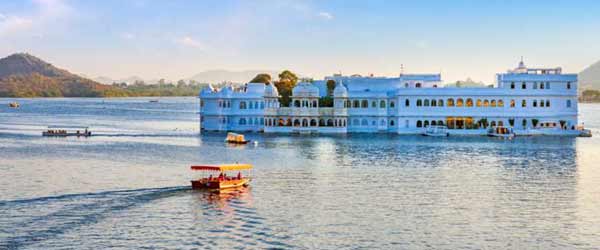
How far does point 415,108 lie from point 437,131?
4.46 metres

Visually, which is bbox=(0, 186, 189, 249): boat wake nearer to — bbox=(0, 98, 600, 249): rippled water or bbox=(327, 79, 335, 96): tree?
Result: bbox=(0, 98, 600, 249): rippled water

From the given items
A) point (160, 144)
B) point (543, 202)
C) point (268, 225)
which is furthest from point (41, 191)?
point (160, 144)

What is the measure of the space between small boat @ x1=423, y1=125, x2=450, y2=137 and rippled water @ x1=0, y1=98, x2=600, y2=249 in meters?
22.6

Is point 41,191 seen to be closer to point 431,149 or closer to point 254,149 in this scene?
point 254,149

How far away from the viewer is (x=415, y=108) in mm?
96875

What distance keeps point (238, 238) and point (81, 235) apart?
21.0 feet

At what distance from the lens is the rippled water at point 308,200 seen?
31.9 m

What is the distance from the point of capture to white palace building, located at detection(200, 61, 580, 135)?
95.1 m

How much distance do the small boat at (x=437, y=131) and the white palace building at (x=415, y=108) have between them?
2.89 feet

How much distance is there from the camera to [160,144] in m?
78.3

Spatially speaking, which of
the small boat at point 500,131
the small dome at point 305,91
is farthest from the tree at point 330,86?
the small boat at point 500,131

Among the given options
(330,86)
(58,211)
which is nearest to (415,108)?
(330,86)

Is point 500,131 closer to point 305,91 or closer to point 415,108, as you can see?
point 415,108

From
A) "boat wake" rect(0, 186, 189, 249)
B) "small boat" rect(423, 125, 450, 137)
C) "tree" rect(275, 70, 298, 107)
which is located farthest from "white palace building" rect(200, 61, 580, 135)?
"boat wake" rect(0, 186, 189, 249)
